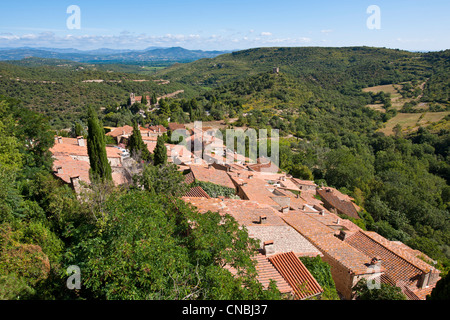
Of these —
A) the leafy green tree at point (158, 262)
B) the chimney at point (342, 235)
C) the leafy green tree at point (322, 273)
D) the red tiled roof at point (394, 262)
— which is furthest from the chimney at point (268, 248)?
the chimney at point (342, 235)

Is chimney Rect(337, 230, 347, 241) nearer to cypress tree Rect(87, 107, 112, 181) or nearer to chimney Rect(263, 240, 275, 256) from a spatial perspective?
chimney Rect(263, 240, 275, 256)

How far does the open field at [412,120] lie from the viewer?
75.6 metres

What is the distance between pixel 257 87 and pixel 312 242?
8449 cm

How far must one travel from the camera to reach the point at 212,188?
65.1 ft

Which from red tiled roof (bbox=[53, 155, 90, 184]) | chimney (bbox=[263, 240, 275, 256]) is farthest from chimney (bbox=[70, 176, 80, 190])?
chimney (bbox=[263, 240, 275, 256])

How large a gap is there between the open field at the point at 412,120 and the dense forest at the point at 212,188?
7.00 feet

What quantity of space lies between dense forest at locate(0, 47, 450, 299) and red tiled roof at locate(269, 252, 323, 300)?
9.46 feet

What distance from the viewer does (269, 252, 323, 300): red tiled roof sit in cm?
934

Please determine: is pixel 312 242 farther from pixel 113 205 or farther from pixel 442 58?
pixel 442 58

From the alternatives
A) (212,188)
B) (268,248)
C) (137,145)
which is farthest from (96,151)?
(268,248)

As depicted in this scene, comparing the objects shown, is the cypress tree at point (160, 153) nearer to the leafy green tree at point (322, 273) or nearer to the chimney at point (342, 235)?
the chimney at point (342, 235)

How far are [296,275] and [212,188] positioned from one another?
10609 millimetres

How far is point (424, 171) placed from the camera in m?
50.7
